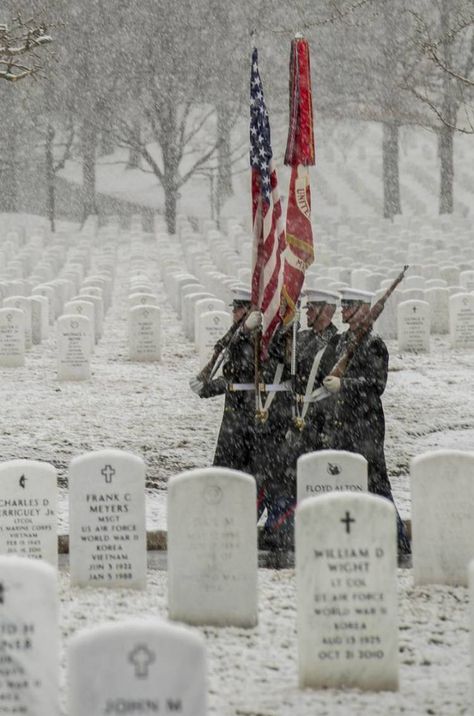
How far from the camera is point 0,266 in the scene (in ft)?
83.8

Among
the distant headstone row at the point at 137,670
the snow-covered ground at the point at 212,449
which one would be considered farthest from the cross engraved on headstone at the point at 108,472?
the distant headstone row at the point at 137,670

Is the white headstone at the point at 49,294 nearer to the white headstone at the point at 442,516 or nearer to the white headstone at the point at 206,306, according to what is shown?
the white headstone at the point at 206,306

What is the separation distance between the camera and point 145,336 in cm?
1619

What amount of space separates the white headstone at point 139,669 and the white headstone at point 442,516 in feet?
10.6

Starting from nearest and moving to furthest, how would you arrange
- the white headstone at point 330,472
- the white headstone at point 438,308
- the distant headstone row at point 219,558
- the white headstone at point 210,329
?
the distant headstone row at point 219,558 < the white headstone at point 330,472 < the white headstone at point 210,329 < the white headstone at point 438,308

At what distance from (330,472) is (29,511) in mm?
1673

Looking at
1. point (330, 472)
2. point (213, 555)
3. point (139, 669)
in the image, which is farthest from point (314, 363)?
point (139, 669)

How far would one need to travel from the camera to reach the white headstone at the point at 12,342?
15625 mm

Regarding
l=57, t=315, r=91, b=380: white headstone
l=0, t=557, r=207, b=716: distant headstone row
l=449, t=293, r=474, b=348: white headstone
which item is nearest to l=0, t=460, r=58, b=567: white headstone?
l=0, t=557, r=207, b=716: distant headstone row

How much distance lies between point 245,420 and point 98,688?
4.53 metres

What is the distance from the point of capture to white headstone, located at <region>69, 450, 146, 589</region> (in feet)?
26.5

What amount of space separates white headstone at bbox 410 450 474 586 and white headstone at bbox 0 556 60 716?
292 cm

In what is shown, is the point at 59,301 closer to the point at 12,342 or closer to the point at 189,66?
the point at 12,342

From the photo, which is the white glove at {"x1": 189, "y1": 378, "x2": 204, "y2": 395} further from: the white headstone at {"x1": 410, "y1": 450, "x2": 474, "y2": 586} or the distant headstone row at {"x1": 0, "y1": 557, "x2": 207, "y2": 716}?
the distant headstone row at {"x1": 0, "y1": 557, "x2": 207, "y2": 716}
